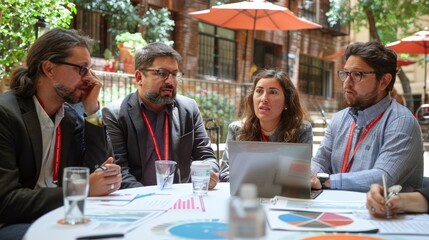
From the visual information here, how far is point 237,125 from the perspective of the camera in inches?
142

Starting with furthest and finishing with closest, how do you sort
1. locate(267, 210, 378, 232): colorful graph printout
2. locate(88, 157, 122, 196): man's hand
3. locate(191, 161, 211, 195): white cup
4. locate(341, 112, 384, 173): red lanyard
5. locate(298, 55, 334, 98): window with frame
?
locate(298, 55, 334, 98): window with frame < locate(341, 112, 384, 173): red lanyard < locate(191, 161, 211, 195): white cup < locate(88, 157, 122, 196): man's hand < locate(267, 210, 378, 232): colorful graph printout

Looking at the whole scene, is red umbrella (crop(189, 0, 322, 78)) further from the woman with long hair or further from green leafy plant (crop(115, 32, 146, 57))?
the woman with long hair

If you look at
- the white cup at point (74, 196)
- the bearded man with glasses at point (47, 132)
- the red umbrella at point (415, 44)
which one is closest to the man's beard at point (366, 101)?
the bearded man with glasses at point (47, 132)

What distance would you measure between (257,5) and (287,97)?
5143mm

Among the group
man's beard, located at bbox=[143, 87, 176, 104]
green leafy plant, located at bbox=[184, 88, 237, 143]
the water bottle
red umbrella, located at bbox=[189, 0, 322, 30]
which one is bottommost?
green leafy plant, located at bbox=[184, 88, 237, 143]

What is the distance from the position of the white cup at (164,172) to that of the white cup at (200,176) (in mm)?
158

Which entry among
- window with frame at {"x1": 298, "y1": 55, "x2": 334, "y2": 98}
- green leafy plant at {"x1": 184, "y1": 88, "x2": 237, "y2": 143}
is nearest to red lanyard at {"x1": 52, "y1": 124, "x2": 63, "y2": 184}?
green leafy plant at {"x1": 184, "y1": 88, "x2": 237, "y2": 143}

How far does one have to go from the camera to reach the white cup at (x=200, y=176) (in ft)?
7.57

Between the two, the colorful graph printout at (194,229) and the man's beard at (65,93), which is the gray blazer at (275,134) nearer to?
the man's beard at (65,93)

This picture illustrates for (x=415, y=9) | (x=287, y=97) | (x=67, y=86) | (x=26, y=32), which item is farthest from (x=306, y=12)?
(x=67, y=86)

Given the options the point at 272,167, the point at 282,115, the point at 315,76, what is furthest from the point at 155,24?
the point at 315,76

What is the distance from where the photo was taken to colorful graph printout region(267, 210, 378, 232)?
164cm

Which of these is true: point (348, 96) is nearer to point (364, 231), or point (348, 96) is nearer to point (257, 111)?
point (257, 111)

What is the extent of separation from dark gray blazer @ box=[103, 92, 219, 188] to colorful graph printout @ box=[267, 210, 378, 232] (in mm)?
1430
